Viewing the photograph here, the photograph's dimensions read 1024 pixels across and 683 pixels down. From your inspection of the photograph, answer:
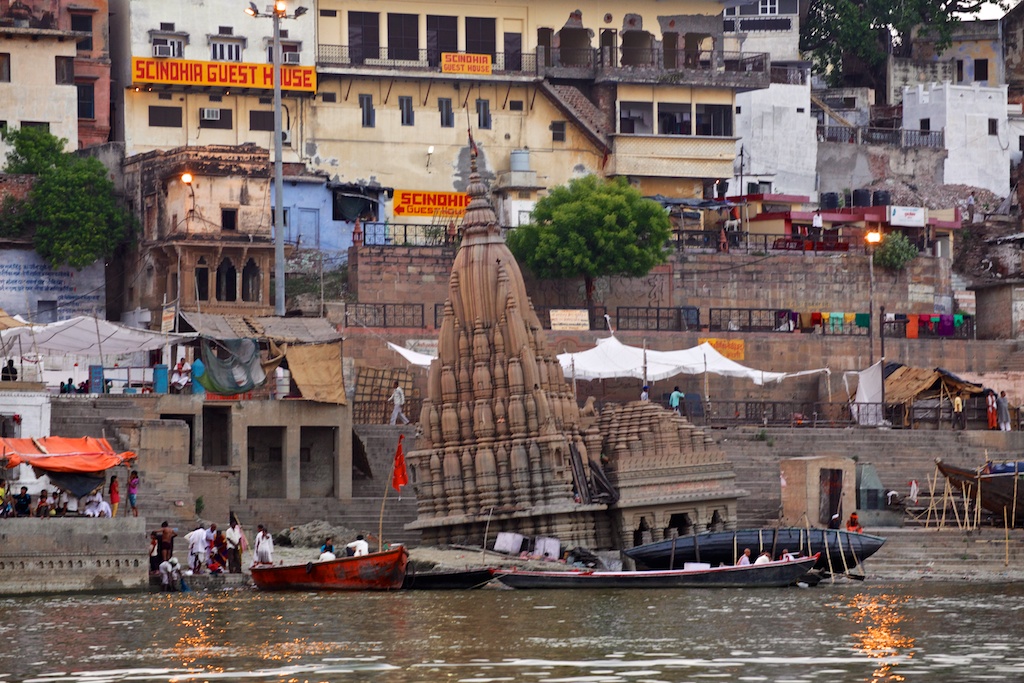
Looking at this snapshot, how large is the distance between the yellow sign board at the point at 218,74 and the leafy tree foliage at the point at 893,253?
16775 millimetres

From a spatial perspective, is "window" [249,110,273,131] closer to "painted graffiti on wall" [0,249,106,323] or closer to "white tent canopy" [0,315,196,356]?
"painted graffiti on wall" [0,249,106,323]

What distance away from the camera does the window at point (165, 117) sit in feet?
227

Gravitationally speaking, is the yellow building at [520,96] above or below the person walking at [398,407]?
above

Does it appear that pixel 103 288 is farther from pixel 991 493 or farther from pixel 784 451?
pixel 991 493

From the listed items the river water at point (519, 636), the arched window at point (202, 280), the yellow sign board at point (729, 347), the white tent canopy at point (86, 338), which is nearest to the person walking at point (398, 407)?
the white tent canopy at point (86, 338)

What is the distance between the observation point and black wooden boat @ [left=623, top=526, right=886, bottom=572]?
44.9 meters

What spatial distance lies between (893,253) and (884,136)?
432 inches

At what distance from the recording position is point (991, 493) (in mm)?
50500

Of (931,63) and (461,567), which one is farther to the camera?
(931,63)

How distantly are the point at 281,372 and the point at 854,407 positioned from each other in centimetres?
1488

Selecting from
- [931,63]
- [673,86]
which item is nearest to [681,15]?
[673,86]

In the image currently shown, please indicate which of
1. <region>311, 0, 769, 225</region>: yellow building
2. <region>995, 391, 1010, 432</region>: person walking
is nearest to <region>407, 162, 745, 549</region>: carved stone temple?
<region>995, 391, 1010, 432</region>: person walking

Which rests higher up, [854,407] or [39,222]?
[39,222]

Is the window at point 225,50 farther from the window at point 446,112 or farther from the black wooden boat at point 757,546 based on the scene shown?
the black wooden boat at point 757,546
